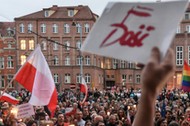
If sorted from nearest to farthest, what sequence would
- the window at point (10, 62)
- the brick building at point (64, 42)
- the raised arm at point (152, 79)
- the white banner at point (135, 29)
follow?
the raised arm at point (152, 79) → the white banner at point (135, 29) → the brick building at point (64, 42) → the window at point (10, 62)

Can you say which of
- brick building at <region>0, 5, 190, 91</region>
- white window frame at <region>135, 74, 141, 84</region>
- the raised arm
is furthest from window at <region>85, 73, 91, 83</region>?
the raised arm

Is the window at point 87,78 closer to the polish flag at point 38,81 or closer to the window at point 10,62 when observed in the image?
the window at point 10,62

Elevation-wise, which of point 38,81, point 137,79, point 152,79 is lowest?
point 137,79

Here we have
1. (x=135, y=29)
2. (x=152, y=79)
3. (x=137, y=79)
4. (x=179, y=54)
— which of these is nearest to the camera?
(x=152, y=79)

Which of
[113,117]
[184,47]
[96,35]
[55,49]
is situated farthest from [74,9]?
[96,35]

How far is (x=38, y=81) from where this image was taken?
7988 millimetres

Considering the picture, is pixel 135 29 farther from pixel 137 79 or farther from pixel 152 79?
pixel 137 79

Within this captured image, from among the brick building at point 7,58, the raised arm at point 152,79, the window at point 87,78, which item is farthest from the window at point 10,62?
the raised arm at point 152,79

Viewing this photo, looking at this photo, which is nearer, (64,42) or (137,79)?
(64,42)

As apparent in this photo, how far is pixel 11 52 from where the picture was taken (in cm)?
6712

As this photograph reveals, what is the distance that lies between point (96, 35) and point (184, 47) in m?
66.8

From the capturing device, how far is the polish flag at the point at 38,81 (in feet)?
25.1

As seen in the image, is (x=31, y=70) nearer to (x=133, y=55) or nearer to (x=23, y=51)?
(x=133, y=55)

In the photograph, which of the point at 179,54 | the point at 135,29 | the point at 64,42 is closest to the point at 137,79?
the point at 179,54
